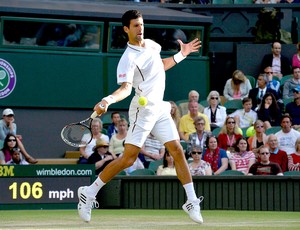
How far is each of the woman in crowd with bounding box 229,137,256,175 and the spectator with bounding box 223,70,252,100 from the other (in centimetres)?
289

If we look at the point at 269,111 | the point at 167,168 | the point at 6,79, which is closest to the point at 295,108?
the point at 269,111

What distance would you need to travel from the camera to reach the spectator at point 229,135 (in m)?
16.6

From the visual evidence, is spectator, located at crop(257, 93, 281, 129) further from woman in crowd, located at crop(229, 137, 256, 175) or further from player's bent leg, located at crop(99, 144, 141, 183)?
player's bent leg, located at crop(99, 144, 141, 183)

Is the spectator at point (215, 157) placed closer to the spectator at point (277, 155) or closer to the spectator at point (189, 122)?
the spectator at point (277, 155)

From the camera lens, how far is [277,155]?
1568 cm

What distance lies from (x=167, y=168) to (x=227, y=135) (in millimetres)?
1393

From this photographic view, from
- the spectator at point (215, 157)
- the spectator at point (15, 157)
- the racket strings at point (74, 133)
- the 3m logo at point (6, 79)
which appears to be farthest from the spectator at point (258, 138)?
the racket strings at point (74, 133)

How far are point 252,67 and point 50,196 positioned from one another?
696 centimetres

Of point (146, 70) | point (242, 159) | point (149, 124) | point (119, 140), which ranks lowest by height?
point (242, 159)

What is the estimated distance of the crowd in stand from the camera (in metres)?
15.7

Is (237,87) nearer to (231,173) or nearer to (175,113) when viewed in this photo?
(175,113)

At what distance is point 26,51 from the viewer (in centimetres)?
1942

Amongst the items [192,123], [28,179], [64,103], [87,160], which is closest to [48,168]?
[28,179]

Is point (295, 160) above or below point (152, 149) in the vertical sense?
below
